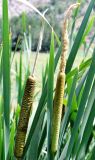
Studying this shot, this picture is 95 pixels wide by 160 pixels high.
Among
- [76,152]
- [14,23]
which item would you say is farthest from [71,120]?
[14,23]

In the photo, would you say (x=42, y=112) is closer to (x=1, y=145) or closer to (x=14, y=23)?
(x=1, y=145)

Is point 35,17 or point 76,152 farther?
point 35,17

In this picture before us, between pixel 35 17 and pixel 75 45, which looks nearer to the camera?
pixel 75 45

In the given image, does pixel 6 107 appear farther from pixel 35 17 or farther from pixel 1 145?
pixel 35 17

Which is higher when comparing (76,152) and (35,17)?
(35,17)

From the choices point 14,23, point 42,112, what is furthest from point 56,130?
point 14,23

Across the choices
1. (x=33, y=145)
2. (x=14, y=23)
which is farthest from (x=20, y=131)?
(x=14, y=23)

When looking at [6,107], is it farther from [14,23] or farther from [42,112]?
[14,23]

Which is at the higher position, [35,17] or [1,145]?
[35,17]
